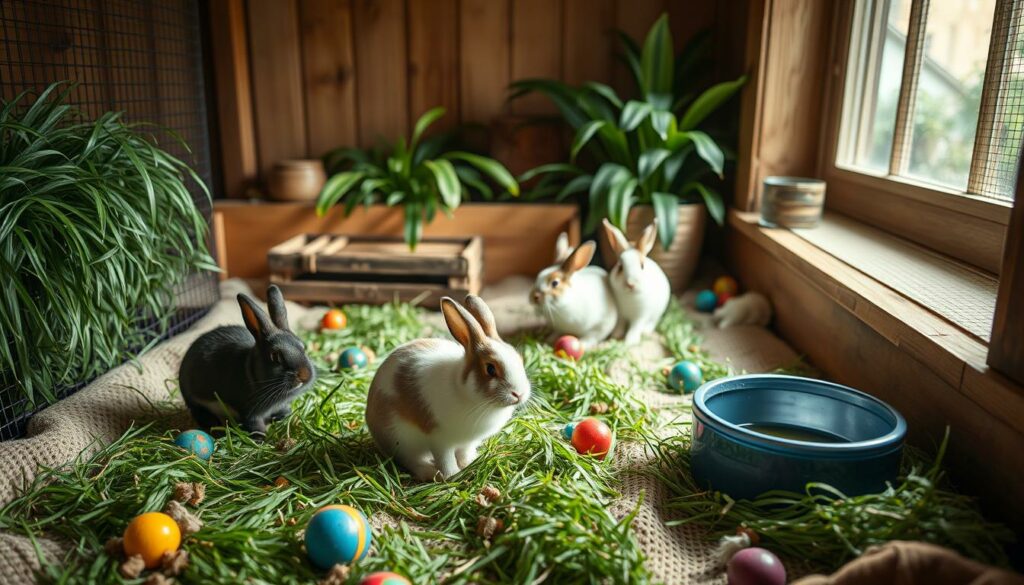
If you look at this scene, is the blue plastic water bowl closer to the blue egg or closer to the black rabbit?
the blue egg

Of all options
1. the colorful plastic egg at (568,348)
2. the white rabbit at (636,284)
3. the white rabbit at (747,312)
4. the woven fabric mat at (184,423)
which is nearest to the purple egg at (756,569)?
the woven fabric mat at (184,423)

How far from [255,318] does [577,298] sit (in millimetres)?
1203

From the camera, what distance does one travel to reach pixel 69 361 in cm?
206

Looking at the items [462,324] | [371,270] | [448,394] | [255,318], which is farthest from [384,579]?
[371,270]

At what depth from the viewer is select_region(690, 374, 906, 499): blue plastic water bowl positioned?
5.24ft

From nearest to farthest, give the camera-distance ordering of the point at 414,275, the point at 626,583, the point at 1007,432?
the point at 626,583 → the point at 1007,432 → the point at 414,275

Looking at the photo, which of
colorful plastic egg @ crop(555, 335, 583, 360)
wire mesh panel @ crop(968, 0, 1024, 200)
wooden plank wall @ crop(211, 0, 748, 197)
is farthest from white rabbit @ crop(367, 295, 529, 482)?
wooden plank wall @ crop(211, 0, 748, 197)

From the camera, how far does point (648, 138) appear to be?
356 centimetres

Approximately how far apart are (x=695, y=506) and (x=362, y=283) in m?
2.08

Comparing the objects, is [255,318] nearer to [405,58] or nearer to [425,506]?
[425,506]

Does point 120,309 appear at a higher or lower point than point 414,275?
higher

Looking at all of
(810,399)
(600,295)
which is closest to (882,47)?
(600,295)

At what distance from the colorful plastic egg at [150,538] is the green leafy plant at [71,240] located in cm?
71

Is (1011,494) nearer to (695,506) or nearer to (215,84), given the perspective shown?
(695,506)
